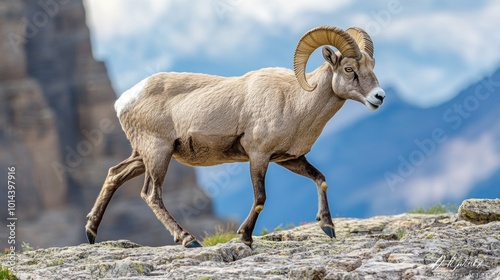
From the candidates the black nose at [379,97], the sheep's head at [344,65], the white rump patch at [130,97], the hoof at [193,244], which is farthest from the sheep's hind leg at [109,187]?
the black nose at [379,97]

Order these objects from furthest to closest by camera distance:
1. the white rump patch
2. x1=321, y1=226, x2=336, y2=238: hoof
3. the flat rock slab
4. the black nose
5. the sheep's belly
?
the white rump patch, the flat rock slab, x1=321, y1=226, x2=336, y2=238: hoof, the sheep's belly, the black nose

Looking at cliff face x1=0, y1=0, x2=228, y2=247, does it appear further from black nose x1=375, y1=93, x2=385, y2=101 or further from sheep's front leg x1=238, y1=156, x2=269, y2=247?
black nose x1=375, y1=93, x2=385, y2=101

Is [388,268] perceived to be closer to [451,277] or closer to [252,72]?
[451,277]

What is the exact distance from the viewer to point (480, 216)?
14.2 metres

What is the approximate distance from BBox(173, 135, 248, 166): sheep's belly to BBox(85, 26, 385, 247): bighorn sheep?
2 centimetres

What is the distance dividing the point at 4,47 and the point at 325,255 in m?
75.4

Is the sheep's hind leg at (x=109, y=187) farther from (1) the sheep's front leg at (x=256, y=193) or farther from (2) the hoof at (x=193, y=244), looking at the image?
(1) the sheep's front leg at (x=256, y=193)

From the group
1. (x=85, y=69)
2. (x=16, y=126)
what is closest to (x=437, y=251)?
(x=16, y=126)

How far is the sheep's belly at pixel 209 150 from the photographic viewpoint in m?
13.3

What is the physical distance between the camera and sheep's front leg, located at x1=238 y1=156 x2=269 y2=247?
41.8 ft

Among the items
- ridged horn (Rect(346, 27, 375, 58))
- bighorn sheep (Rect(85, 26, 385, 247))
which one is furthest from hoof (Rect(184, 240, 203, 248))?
ridged horn (Rect(346, 27, 375, 58))

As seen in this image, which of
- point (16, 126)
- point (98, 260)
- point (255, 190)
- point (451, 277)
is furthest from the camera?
point (16, 126)

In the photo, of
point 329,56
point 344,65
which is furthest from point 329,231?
point 329,56

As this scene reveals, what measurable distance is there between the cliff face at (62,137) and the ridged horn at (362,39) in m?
63.6
